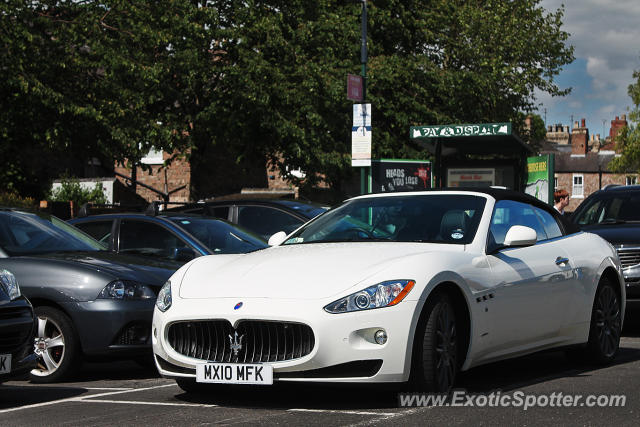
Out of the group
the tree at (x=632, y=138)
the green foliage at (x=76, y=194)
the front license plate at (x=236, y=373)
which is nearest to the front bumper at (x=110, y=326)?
the front license plate at (x=236, y=373)

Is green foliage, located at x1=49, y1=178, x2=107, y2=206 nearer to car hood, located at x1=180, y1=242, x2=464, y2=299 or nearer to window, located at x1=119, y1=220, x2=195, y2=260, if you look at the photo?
window, located at x1=119, y1=220, x2=195, y2=260

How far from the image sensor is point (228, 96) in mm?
31297

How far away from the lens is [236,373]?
621 centimetres

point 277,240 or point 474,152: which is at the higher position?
point 474,152

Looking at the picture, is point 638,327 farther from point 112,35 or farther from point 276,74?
point 112,35

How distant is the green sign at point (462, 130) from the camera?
62.7 ft

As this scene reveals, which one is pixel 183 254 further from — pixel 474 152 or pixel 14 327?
pixel 474 152

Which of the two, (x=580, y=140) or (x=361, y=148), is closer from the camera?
(x=361, y=148)

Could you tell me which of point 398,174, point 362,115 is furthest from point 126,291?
point 398,174

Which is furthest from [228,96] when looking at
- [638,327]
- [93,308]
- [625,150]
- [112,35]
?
[625,150]

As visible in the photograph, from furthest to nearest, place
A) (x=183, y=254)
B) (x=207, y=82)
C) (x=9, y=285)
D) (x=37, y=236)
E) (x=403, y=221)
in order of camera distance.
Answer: (x=207, y=82) < (x=183, y=254) < (x=37, y=236) < (x=403, y=221) < (x=9, y=285)

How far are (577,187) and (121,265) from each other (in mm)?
83594

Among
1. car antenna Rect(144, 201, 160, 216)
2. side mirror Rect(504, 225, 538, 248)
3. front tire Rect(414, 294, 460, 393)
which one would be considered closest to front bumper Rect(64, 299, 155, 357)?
front tire Rect(414, 294, 460, 393)

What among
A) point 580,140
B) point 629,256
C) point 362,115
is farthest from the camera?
point 580,140
